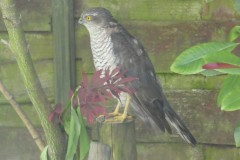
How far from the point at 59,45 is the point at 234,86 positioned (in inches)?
79.5

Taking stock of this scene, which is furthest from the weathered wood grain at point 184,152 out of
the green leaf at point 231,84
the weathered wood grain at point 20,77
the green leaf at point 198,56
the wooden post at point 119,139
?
the green leaf at point 198,56

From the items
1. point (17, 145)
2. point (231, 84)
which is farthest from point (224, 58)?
point (17, 145)

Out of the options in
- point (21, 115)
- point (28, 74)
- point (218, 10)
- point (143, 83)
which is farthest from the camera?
point (218, 10)

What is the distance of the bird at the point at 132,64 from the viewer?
3.34 meters

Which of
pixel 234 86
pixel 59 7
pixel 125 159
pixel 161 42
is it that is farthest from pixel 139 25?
pixel 234 86

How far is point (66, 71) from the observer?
3832 mm

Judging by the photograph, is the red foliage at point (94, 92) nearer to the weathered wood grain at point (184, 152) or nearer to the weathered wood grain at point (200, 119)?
the weathered wood grain at point (200, 119)

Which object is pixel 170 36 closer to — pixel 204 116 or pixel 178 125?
pixel 204 116

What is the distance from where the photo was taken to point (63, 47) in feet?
12.5

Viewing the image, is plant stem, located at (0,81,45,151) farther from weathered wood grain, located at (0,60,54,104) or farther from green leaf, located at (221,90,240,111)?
weathered wood grain, located at (0,60,54,104)

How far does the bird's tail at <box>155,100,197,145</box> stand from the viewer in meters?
3.38

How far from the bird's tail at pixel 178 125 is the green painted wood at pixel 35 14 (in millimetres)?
898

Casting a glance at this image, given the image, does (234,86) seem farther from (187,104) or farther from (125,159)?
(187,104)

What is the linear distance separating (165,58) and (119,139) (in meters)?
1.32
